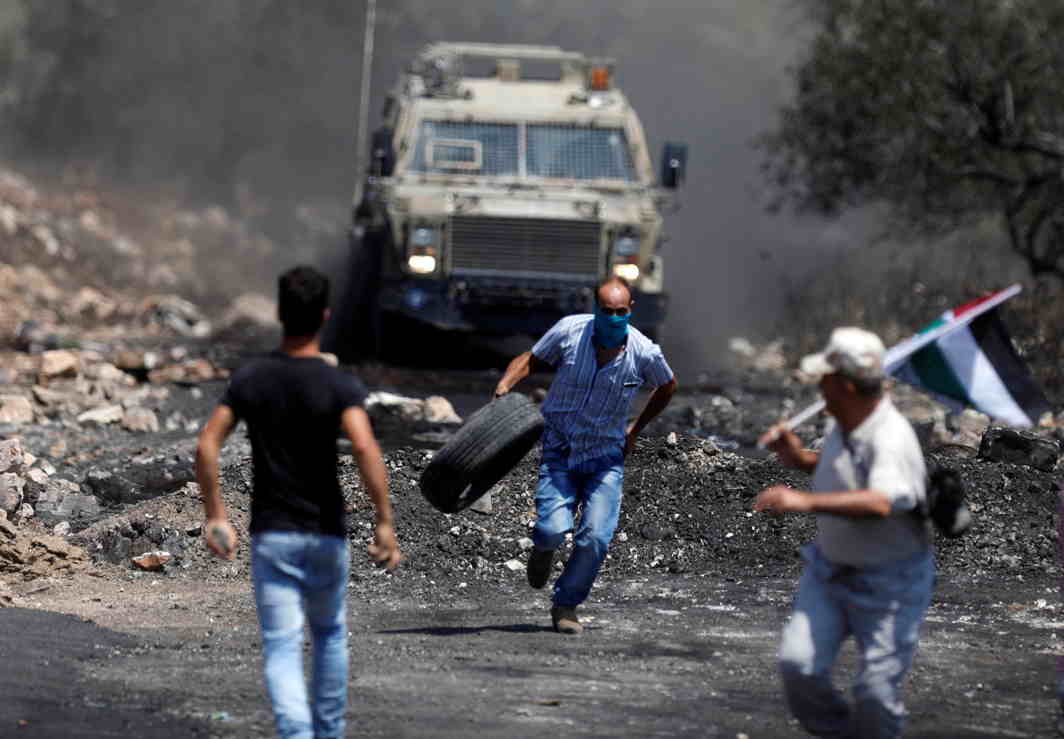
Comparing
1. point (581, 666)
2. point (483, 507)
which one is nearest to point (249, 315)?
point (483, 507)

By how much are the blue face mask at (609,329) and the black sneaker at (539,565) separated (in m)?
0.95

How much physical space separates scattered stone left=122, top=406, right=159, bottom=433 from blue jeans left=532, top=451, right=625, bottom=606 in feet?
27.8

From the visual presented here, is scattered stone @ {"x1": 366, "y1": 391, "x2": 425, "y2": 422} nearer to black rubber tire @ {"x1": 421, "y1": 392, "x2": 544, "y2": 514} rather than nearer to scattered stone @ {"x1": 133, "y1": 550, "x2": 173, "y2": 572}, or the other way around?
scattered stone @ {"x1": 133, "y1": 550, "x2": 173, "y2": 572}

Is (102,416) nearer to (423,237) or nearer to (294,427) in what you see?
(423,237)

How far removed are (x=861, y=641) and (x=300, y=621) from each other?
1.58 m

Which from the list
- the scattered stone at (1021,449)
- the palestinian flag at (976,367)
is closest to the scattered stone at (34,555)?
the palestinian flag at (976,367)

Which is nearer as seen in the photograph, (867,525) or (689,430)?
(867,525)

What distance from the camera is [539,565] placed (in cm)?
850

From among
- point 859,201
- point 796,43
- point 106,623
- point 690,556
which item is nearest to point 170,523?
point 106,623

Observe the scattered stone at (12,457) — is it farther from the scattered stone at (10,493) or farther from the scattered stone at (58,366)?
the scattered stone at (58,366)

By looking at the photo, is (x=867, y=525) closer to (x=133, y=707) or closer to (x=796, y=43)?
(x=133, y=707)

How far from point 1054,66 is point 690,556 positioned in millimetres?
15227

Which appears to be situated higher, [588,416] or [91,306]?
[588,416]

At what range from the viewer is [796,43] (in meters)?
53.3
